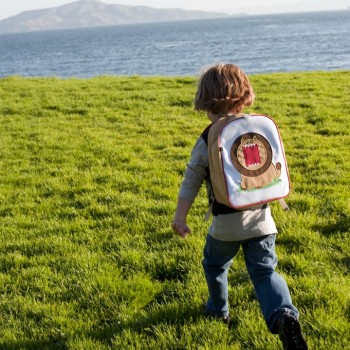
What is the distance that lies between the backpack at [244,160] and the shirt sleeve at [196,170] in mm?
84

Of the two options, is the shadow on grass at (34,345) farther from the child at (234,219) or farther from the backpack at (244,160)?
Result: the backpack at (244,160)

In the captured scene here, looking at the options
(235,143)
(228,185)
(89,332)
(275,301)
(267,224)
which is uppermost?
(235,143)

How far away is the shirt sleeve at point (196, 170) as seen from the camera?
3.47 meters

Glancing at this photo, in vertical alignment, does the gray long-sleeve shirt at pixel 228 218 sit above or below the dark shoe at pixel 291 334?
above

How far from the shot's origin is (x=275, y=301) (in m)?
3.45

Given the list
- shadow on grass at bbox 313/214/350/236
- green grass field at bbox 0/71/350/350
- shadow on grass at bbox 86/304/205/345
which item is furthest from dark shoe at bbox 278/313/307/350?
shadow on grass at bbox 313/214/350/236

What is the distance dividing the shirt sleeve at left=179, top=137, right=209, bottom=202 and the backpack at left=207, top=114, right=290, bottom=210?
8 centimetres

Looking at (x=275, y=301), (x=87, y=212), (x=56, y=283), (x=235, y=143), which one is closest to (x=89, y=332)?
(x=56, y=283)

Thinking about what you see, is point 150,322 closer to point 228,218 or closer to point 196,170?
point 228,218

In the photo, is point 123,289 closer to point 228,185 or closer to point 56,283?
point 56,283

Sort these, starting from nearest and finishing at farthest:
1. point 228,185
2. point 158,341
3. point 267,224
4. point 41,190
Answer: point 228,185 < point 267,224 < point 158,341 < point 41,190

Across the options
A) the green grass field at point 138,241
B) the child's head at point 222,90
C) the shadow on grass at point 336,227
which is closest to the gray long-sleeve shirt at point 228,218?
the child's head at point 222,90

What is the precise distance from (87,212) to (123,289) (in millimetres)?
2368

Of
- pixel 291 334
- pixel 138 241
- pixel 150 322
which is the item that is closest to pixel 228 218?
pixel 291 334
